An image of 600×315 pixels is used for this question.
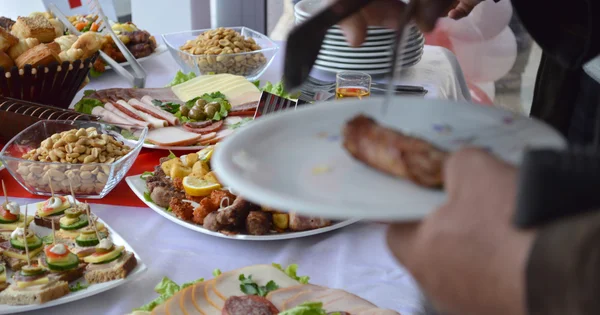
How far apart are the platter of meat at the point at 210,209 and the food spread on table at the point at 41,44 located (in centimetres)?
66

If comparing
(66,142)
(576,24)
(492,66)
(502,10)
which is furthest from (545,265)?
(492,66)

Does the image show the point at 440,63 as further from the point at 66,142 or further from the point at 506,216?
the point at 506,216

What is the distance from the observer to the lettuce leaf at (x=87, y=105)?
2.17 m

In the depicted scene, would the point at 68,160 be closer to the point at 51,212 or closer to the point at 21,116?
the point at 51,212

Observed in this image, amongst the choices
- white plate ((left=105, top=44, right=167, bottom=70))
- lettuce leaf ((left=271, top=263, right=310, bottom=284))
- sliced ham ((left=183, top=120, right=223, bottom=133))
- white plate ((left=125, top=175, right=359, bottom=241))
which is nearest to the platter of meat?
white plate ((left=125, top=175, right=359, bottom=241))

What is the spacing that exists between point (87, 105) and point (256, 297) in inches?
51.8

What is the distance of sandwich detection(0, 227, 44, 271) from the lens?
4.20 feet

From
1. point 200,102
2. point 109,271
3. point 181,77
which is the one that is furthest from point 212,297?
point 181,77

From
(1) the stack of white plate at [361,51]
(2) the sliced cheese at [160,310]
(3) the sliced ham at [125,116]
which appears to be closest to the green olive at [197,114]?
(3) the sliced ham at [125,116]

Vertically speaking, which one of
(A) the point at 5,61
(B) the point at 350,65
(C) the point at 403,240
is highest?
(C) the point at 403,240

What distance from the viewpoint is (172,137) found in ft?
6.42

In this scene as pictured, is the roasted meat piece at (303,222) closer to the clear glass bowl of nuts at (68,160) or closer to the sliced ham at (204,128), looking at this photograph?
the clear glass bowl of nuts at (68,160)

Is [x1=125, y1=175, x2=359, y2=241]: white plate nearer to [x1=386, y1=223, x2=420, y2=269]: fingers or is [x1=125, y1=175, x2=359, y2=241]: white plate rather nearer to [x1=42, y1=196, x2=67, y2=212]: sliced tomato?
[x1=42, y1=196, x2=67, y2=212]: sliced tomato

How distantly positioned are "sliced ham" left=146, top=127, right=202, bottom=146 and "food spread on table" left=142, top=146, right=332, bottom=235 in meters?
0.23
